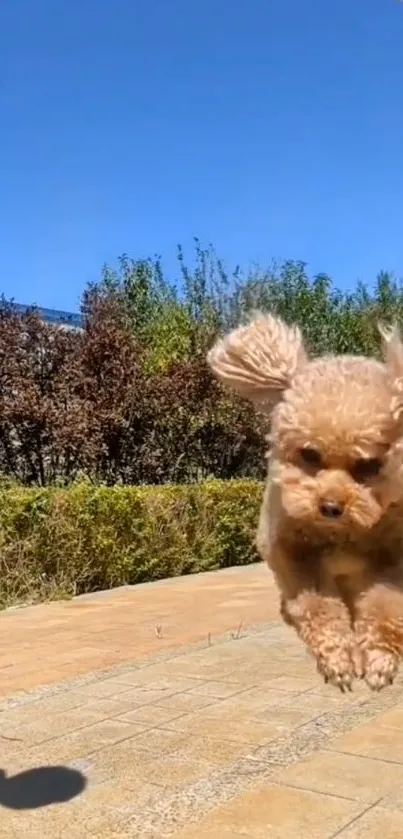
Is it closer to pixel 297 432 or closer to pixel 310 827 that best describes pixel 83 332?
pixel 310 827

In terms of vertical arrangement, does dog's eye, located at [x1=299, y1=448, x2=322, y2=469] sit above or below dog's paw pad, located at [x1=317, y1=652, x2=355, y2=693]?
above

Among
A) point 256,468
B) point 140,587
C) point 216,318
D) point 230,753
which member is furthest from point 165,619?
point 216,318

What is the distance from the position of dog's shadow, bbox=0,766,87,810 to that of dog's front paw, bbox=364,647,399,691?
3.73 metres

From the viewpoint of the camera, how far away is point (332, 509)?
2.16 metres

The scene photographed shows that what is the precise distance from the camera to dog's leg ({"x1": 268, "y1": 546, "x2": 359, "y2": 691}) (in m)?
2.29

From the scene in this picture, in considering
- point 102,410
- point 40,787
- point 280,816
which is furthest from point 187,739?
A: point 102,410

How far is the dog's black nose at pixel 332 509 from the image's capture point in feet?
7.07

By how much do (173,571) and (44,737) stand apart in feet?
24.0

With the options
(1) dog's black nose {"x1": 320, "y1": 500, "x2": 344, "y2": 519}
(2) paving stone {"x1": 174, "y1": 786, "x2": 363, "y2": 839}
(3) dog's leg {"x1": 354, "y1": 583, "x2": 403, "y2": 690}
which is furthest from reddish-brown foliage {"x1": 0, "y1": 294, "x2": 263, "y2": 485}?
(1) dog's black nose {"x1": 320, "y1": 500, "x2": 344, "y2": 519}

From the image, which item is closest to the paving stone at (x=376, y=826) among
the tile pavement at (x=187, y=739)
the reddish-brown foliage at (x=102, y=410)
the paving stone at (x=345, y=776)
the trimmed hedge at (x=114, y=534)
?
the tile pavement at (x=187, y=739)

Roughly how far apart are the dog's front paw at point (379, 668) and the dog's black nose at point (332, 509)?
13.8 inches

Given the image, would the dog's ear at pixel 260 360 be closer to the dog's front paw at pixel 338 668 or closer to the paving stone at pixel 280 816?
the dog's front paw at pixel 338 668

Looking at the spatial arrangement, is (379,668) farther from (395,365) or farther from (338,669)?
(395,365)

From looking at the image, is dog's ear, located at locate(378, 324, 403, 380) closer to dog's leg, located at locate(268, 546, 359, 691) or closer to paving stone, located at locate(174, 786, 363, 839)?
dog's leg, located at locate(268, 546, 359, 691)
